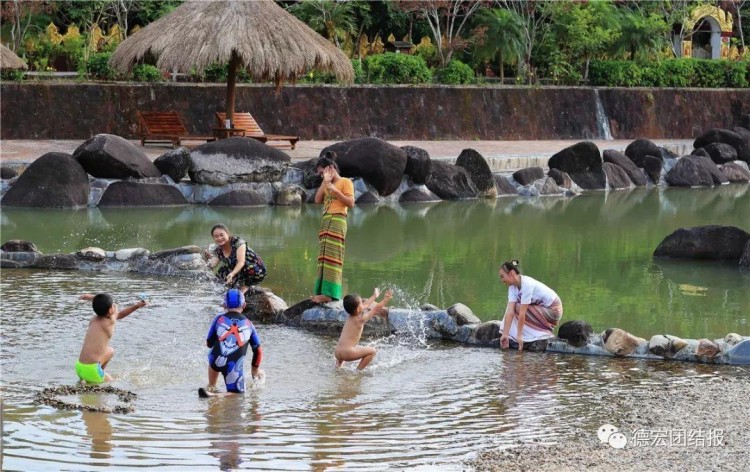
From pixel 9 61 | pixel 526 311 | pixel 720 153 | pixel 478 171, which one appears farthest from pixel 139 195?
pixel 720 153

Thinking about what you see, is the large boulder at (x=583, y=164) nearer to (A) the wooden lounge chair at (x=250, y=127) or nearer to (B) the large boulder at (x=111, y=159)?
(A) the wooden lounge chair at (x=250, y=127)

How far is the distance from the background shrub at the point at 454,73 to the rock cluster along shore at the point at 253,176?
6032mm

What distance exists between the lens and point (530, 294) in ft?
34.7

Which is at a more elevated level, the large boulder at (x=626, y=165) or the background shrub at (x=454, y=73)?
the background shrub at (x=454, y=73)

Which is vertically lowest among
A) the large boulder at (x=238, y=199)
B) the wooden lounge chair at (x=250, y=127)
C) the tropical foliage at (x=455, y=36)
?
the large boulder at (x=238, y=199)

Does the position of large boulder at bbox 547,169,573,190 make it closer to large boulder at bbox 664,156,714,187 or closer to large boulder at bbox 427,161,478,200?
large boulder at bbox 427,161,478,200

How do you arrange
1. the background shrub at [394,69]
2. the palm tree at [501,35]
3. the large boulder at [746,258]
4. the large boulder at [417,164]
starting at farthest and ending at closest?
1. the palm tree at [501,35]
2. the background shrub at [394,69]
3. the large boulder at [417,164]
4. the large boulder at [746,258]

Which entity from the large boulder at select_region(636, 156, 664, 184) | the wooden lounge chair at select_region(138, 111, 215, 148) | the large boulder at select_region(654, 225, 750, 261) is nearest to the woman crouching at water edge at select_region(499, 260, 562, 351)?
the large boulder at select_region(654, 225, 750, 261)

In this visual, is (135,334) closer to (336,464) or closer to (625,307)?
(336,464)

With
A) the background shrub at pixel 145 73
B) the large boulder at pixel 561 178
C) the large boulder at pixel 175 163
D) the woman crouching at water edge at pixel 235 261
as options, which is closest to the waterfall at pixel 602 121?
the large boulder at pixel 561 178

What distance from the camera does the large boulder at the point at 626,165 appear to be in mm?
26906

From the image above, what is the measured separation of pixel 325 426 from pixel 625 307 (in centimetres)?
590

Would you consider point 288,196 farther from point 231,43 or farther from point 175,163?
point 231,43

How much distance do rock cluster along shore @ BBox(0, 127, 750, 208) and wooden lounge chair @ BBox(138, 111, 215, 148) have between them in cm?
369
